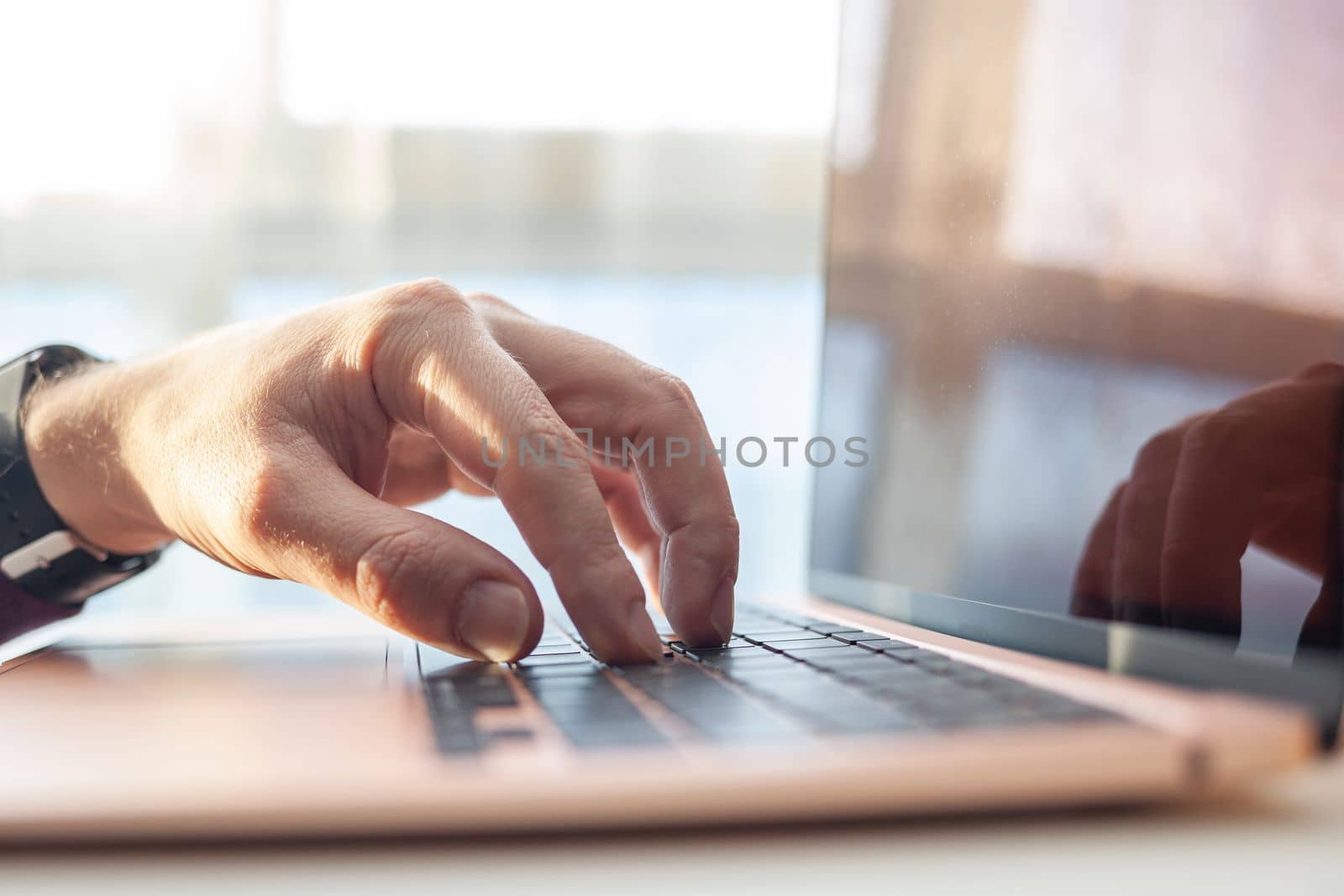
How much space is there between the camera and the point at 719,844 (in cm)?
22

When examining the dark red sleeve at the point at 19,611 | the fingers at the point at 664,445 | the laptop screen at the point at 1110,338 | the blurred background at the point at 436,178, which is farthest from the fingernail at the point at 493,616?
the blurred background at the point at 436,178

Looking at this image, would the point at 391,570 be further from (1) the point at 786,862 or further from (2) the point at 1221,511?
(2) the point at 1221,511

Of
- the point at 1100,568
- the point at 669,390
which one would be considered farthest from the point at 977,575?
the point at 669,390

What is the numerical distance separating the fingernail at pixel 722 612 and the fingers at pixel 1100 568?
0.52 ft

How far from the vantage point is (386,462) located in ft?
1.66

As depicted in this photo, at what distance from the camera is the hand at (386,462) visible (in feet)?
1.34

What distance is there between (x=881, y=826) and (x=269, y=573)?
35cm

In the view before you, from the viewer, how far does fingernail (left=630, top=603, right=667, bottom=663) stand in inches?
16.1

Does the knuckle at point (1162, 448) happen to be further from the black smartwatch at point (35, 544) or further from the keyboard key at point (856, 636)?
the black smartwatch at point (35, 544)

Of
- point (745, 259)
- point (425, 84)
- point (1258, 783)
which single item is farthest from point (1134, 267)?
point (425, 84)

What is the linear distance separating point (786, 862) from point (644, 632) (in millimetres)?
202

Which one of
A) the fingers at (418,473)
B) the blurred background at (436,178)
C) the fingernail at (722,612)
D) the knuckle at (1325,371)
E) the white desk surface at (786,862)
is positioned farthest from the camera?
the blurred background at (436,178)

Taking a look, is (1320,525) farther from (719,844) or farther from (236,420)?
(236,420)

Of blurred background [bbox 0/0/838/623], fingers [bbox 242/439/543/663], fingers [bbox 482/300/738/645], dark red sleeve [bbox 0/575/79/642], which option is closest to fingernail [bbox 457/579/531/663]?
fingers [bbox 242/439/543/663]
